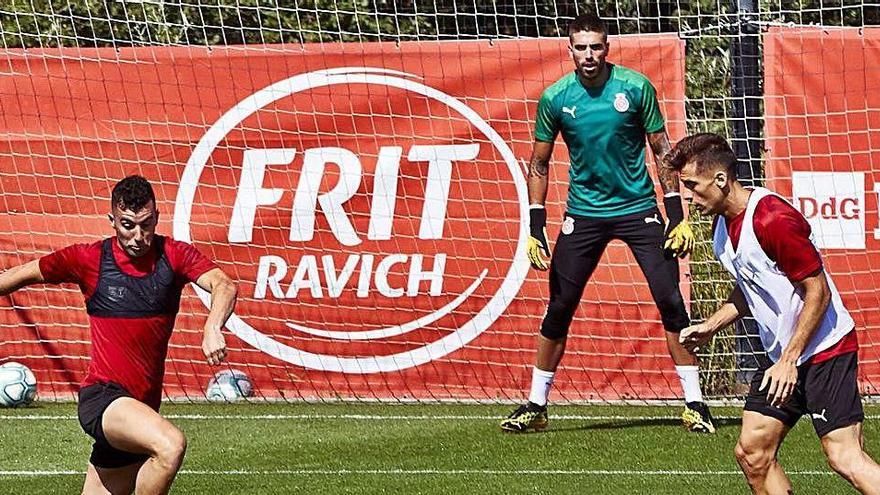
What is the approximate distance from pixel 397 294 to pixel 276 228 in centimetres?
102

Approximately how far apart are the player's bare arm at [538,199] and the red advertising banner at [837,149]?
7.57ft

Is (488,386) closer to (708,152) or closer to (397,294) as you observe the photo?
(397,294)

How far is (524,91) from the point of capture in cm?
1141

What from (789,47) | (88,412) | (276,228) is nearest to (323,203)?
(276,228)

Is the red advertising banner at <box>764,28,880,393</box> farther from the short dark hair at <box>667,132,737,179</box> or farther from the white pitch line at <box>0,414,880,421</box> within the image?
the short dark hair at <box>667,132,737,179</box>

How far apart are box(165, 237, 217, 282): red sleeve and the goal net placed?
14.3ft

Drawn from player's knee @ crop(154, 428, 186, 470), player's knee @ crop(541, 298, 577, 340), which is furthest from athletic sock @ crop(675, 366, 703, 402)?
player's knee @ crop(154, 428, 186, 470)

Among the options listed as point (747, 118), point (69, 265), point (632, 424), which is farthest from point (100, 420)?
point (747, 118)

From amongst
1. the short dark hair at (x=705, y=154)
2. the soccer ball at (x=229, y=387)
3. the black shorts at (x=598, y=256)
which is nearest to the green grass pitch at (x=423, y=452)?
the soccer ball at (x=229, y=387)

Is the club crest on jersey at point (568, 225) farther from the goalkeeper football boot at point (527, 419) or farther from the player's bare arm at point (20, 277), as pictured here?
the player's bare arm at point (20, 277)

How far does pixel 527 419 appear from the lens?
9.69m

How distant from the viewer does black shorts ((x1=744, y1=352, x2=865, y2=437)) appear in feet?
20.9

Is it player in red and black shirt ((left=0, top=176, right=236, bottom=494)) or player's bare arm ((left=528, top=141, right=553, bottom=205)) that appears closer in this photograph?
player in red and black shirt ((left=0, top=176, right=236, bottom=494))

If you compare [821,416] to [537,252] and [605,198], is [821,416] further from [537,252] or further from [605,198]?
[537,252]
